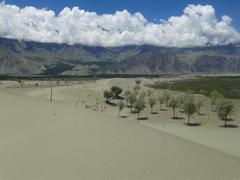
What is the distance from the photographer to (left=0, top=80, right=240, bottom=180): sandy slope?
53.5 ft

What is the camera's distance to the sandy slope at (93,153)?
16297 mm

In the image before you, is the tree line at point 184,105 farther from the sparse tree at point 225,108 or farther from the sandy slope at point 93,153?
the sandy slope at point 93,153

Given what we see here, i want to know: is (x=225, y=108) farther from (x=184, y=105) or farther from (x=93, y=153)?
(x=93, y=153)

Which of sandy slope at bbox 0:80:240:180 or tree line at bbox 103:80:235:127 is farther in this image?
tree line at bbox 103:80:235:127

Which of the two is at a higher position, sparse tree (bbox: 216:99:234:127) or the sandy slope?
the sandy slope

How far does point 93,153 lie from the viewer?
19.0 metres

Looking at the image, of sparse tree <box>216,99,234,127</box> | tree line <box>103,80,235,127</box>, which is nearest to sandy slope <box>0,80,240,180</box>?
tree line <box>103,80,235,127</box>

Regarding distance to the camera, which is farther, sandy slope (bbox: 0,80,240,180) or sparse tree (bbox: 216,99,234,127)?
sparse tree (bbox: 216,99,234,127)

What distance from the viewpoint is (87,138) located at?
71.2 ft

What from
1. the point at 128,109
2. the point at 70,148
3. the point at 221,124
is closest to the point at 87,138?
the point at 70,148

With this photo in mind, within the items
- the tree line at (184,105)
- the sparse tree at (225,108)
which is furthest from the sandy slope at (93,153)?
the sparse tree at (225,108)

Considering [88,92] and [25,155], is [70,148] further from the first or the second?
[88,92]

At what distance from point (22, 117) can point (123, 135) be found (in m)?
7.17

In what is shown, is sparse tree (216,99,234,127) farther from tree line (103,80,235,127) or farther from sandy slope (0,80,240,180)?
sandy slope (0,80,240,180)
